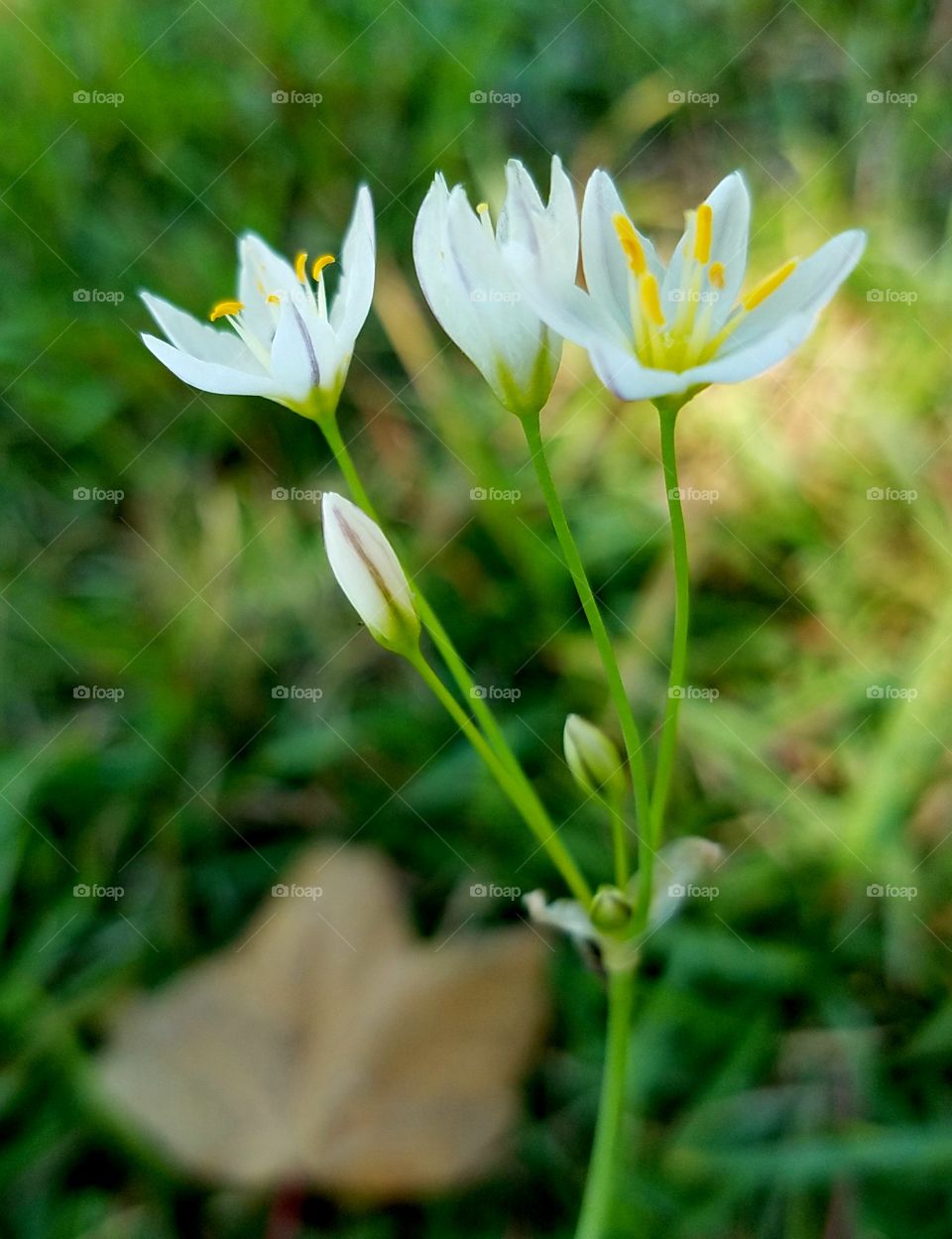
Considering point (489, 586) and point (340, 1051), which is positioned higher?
point (489, 586)

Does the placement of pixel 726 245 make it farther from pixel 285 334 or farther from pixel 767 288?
pixel 285 334

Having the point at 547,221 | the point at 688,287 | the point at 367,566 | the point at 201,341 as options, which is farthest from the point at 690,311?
the point at 201,341

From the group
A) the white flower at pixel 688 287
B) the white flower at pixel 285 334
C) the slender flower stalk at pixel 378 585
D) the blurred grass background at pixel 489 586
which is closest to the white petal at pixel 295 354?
the white flower at pixel 285 334

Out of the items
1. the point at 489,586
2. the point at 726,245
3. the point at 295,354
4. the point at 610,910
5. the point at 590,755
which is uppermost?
the point at 489,586

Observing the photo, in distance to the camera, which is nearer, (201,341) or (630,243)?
(630,243)

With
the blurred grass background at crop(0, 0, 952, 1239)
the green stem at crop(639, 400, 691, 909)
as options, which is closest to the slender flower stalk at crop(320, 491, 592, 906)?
the green stem at crop(639, 400, 691, 909)

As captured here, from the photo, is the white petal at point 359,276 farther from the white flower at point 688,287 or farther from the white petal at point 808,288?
the white petal at point 808,288

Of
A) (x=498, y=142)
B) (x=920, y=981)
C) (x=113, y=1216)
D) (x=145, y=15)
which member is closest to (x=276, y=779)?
(x=113, y=1216)

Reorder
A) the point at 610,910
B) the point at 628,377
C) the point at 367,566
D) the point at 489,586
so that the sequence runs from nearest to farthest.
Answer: the point at 628,377 < the point at 367,566 < the point at 610,910 < the point at 489,586
